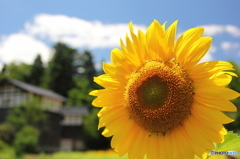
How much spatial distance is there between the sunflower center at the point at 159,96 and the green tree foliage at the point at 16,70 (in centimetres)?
5831

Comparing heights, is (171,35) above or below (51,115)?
above

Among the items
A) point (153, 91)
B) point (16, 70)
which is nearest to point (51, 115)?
point (16, 70)

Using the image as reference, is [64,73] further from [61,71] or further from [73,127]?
[73,127]

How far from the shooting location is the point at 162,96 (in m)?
1.36

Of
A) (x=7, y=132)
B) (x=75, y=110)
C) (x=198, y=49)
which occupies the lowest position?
(x=7, y=132)

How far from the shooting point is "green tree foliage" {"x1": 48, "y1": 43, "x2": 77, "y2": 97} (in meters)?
54.0

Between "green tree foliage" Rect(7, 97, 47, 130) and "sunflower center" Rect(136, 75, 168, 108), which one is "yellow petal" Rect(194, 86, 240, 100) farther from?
"green tree foliage" Rect(7, 97, 47, 130)

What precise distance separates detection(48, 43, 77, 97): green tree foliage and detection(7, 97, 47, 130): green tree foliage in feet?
69.7

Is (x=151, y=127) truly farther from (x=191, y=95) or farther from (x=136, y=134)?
(x=191, y=95)

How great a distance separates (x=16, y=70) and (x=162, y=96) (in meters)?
59.8

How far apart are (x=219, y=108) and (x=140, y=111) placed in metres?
0.35

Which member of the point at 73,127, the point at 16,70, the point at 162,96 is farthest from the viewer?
the point at 16,70

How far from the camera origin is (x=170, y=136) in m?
1.33

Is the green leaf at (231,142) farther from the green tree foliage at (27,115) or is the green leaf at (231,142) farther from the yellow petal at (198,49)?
the green tree foliage at (27,115)
